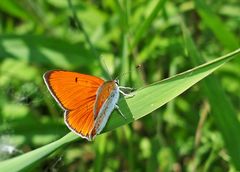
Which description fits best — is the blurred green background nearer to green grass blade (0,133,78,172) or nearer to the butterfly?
the butterfly

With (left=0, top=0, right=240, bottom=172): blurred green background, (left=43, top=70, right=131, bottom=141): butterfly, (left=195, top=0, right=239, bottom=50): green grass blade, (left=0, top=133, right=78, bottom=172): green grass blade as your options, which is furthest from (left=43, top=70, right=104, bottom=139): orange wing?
(left=195, top=0, right=239, bottom=50): green grass blade

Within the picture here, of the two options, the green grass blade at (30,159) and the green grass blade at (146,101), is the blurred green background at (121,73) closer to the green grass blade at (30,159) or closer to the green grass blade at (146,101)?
the green grass blade at (146,101)

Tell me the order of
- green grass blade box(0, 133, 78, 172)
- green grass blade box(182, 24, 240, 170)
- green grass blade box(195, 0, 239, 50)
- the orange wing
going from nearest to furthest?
green grass blade box(0, 133, 78, 172) < the orange wing < green grass blade box(182, 24, 240, 170) < green grass blade box(195, 0, 239, 50)

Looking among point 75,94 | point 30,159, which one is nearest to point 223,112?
point 75,94

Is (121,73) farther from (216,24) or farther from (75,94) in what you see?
(75,94)

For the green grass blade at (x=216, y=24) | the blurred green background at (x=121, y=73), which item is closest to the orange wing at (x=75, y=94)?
the blurred green background at (x=121, y=73)

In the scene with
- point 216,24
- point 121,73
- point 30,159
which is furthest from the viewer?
point 121,73
